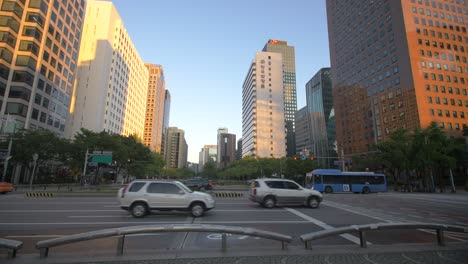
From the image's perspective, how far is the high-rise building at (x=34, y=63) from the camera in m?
49.8

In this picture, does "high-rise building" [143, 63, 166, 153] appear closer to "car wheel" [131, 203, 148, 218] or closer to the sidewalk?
"car wheel" [131, 203, 148, 218]

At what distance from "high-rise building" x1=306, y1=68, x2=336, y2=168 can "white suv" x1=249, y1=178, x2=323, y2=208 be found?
112528mm

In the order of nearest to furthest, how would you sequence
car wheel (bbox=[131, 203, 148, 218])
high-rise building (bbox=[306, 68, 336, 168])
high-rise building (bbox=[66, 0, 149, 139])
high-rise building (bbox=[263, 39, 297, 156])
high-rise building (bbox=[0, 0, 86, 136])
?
1. car wheel (bbox=[131, 203, 148, 218])
2. high-rise building (bbox=[0, 0, 86, 136])
3. high-rise building (bbox=[66, 0, 149, 139])
4. high-rise building (bbox=[306, 68, 336, 168])
5. high-rise building (bbox=[263, 39, 297, 156])

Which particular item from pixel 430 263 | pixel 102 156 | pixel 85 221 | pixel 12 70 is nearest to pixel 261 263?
pixel 430 263

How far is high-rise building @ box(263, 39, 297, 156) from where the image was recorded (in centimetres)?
18389

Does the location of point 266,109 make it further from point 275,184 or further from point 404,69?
point 275,184

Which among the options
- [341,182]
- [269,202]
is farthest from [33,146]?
[341,182]

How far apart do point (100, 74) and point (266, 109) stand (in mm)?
82136

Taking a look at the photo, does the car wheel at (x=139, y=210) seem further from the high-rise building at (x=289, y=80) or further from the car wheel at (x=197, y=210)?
the high-rise building at (x=289, y=80)

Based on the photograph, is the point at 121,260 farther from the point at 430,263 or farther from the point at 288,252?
the point at 430,263

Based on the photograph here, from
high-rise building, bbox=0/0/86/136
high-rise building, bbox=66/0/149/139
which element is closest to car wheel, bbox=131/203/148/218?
high-rise building, bbox=0/0/86/136

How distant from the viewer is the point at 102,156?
41.1m

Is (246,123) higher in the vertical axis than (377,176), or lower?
higher

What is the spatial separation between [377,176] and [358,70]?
213ft
